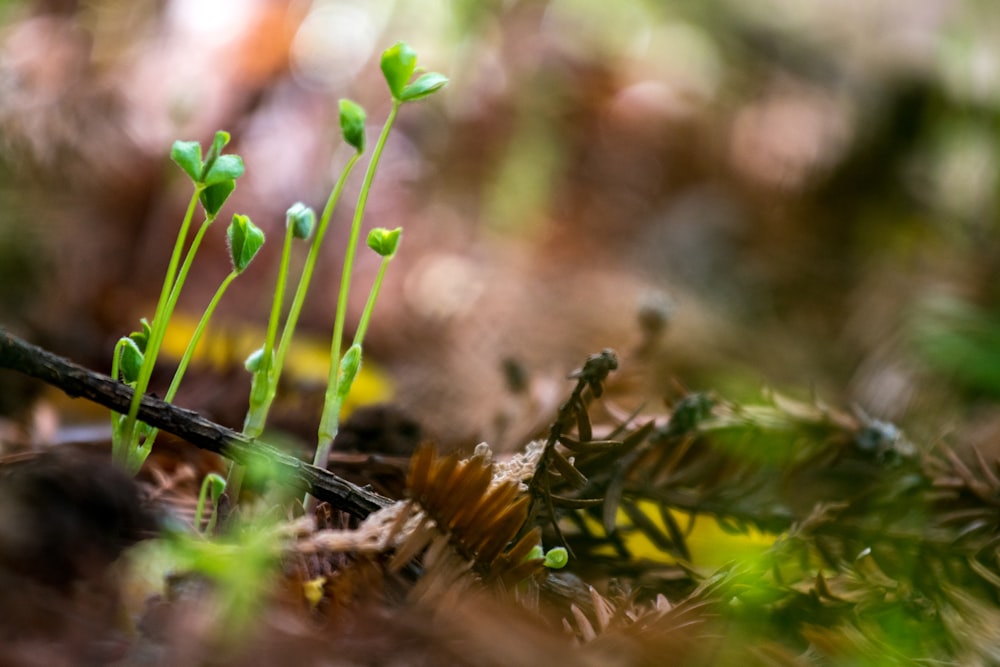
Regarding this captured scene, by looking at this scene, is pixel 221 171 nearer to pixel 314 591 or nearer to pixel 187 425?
pixel 187 425

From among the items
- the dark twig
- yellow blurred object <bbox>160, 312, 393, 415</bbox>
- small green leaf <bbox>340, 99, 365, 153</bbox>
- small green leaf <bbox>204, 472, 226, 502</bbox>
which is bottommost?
yellow blurred object <bbox>160, 312, 393, 415</bbox>

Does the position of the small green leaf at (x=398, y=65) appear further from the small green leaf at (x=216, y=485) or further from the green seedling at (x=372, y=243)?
the small green leaf at (x=216, y=485)

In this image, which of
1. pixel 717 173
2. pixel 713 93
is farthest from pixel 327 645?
pixel 713 93

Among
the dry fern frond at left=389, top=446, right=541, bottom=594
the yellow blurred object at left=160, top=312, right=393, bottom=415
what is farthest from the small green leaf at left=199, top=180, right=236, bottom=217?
the yellow blurred object at left=160, top=312, right=393, bottom=415

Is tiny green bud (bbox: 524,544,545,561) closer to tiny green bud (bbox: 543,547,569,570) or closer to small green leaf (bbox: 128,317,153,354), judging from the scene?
tiny green bud (bbox: 543,547,569,570)

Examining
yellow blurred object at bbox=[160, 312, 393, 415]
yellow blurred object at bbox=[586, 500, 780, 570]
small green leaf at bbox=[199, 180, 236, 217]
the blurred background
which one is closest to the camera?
small green leaf at bbox=[199, 180, 236, 217]
